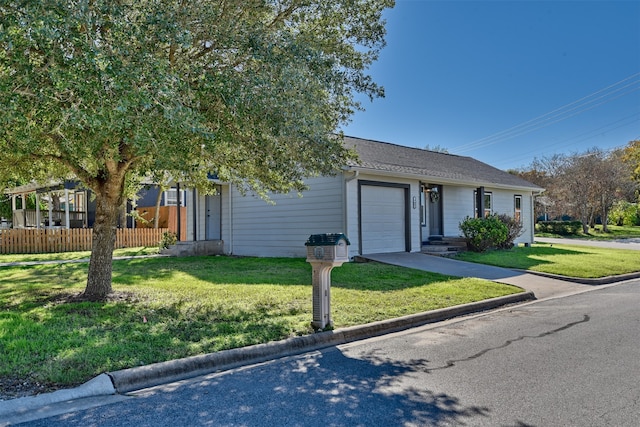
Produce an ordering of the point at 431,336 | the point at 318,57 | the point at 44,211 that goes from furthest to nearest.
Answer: the point at 44,211 < the point at 318,57 < the point at 431,336

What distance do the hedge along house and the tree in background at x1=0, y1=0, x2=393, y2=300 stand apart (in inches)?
171

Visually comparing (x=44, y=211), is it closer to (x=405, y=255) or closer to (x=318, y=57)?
(x=405, y=255)

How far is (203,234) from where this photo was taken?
735 inches

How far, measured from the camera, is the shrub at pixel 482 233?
16.0 m

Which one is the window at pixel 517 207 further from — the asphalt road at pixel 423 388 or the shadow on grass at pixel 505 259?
the asphalt road at pixel 423 388

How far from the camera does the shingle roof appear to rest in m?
15.1

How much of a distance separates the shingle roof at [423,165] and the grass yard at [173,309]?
4.24 meters

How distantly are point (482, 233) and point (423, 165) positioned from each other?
12.1 feet

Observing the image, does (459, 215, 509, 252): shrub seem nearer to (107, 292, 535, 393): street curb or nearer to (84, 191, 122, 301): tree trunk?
(107, 292, 535, 393): street curb

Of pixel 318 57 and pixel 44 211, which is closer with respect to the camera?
pixel 318 57

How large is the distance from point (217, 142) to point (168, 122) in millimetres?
1129

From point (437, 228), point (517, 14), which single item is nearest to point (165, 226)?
point (437, 228)

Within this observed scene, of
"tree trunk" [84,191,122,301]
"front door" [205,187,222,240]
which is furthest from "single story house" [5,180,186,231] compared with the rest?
"tree trunk" [84,191,122,301]

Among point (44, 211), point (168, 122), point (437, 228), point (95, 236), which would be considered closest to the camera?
point (168, 122)
